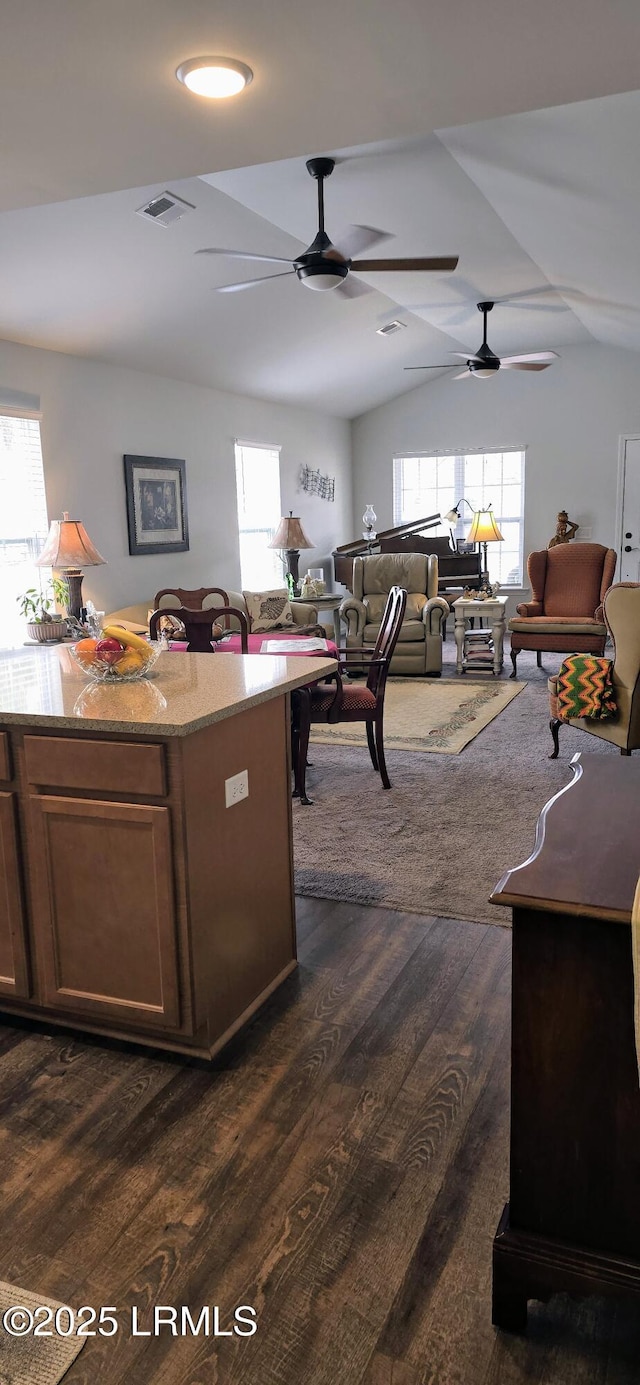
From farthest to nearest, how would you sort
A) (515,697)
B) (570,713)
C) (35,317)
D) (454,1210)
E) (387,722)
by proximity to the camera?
(515,697) → (387,722) → (35,317) → (570,713) → (454,1210)

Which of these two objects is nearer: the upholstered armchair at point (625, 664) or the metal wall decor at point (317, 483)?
the upholstered armchair at point (625, 664)

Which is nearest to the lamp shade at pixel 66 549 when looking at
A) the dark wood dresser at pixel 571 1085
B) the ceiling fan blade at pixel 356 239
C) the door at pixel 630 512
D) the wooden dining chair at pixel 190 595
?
the wooden dining chair at pixel 190 595

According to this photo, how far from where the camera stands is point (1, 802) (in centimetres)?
236

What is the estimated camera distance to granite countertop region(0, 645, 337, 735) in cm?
216

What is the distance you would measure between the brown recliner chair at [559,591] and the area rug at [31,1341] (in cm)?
652

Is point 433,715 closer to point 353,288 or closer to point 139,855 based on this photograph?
point 353,288

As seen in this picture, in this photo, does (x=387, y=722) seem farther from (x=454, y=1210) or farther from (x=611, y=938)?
(x=611, y=938)

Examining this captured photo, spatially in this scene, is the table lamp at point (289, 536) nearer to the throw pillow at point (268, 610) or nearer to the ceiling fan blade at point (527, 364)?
the throw pillow at point (268, 610)

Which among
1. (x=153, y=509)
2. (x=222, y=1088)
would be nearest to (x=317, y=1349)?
(x=222, y=1088)

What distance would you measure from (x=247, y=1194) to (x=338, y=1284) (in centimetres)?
30

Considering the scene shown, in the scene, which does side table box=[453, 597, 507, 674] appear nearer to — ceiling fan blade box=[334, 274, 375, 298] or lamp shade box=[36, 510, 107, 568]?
ceiling fan blade box=[334, 274, 375, 298]

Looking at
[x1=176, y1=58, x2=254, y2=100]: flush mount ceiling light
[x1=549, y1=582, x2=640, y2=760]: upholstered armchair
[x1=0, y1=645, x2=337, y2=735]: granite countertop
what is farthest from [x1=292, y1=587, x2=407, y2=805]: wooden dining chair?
[x1=176, y1=58, x2=254, y2=100]: flush mount ceiling light

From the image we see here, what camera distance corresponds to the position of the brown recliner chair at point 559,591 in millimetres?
7566

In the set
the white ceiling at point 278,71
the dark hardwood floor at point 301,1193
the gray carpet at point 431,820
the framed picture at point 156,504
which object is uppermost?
the white ceiling at point 278,71
